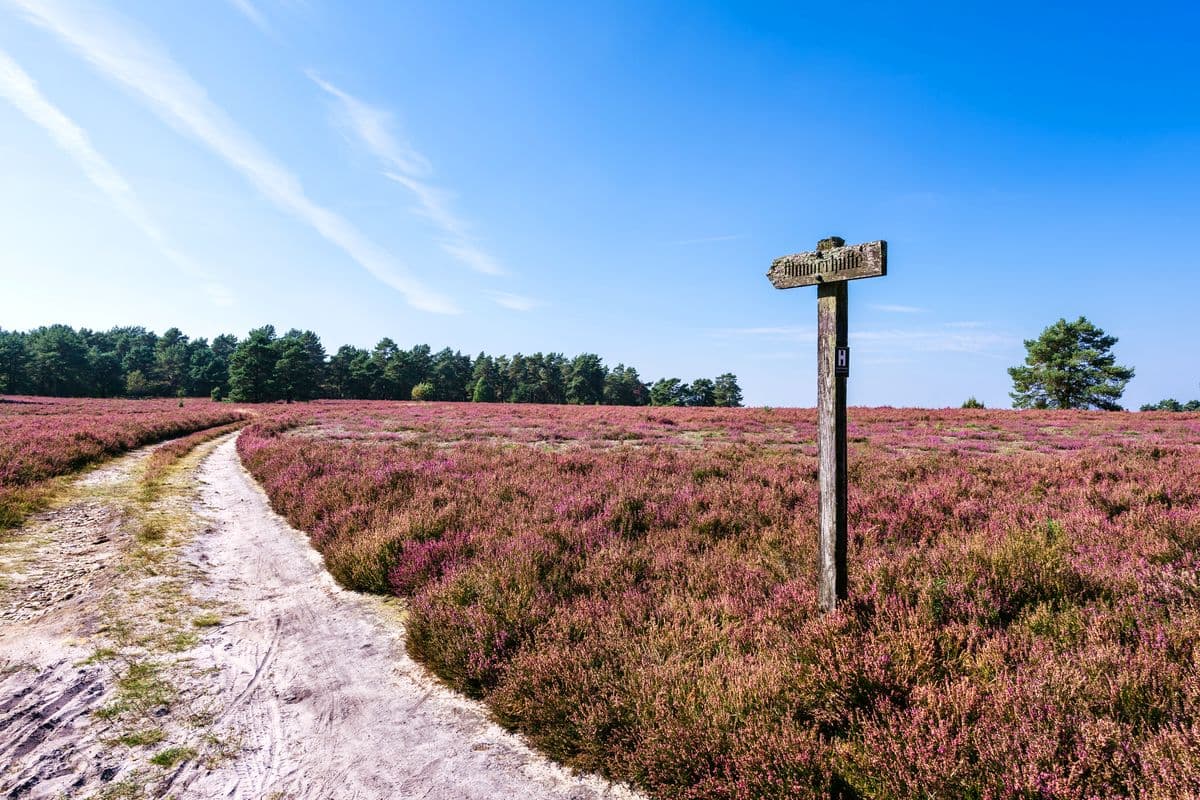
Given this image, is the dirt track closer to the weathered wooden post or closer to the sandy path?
the sandy path

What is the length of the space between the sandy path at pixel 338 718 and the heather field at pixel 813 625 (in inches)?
8.5

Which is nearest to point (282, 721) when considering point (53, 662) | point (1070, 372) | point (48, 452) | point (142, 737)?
point (142, 737)

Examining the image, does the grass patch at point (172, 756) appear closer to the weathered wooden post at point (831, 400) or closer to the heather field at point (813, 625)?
the heather field at point (813, 625)

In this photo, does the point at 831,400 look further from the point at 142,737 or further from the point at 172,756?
the point at 142,737

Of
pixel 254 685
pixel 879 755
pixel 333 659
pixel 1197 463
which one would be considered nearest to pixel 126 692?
pixel 254 685

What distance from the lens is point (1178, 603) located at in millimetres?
3643

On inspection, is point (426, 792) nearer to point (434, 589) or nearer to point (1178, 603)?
point (434, 589)

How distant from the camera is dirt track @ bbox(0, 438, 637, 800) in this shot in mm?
3080

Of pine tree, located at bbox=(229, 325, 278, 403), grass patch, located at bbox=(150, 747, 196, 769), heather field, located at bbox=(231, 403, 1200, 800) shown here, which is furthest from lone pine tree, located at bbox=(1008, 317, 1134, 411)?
pine tree, located at bbox=(229, 325, 278, 403)

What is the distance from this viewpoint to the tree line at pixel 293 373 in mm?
71188

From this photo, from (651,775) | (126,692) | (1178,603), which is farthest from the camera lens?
(126,692)

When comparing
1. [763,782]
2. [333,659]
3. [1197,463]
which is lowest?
[333,659]

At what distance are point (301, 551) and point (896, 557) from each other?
26.2 feet

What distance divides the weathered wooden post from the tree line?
75574 millimetres
